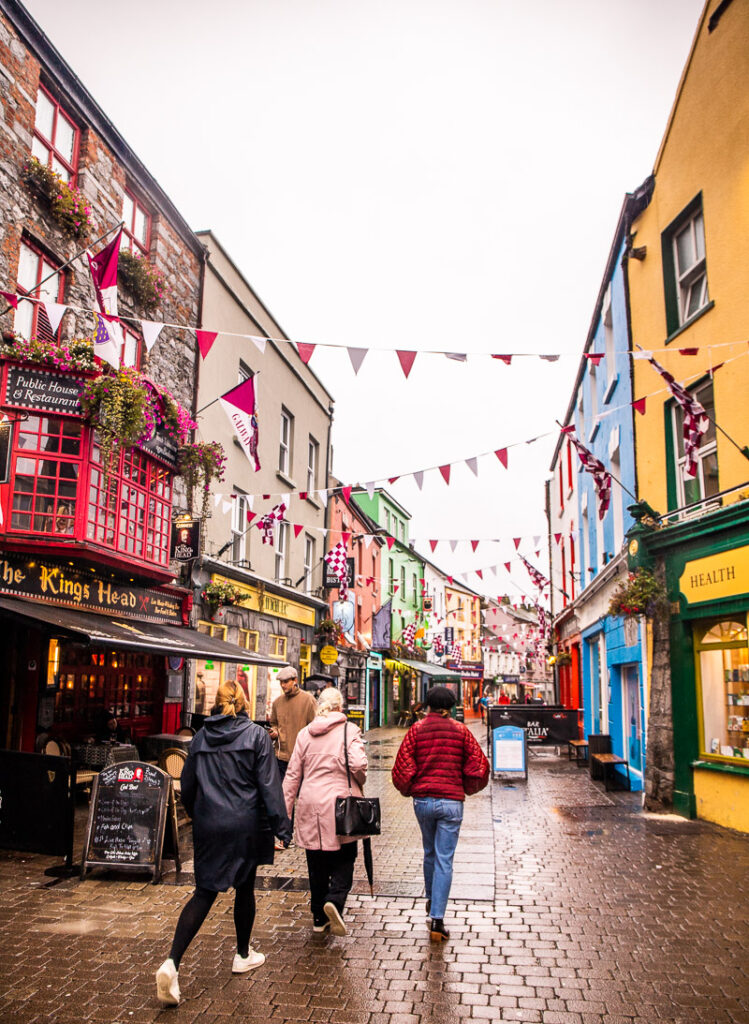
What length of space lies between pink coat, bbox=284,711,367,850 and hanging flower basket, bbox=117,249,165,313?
31.6ft

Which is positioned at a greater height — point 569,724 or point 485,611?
point 485,611

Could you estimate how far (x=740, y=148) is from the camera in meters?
10.5

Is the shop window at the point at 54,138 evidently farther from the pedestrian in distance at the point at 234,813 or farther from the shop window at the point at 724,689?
the shop window at the point at 724,689

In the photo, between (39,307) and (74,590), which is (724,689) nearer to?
(74,590)

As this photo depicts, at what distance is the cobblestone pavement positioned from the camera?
14.2ft

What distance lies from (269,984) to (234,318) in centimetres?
1561

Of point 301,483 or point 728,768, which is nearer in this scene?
point 728,768

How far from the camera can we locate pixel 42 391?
9602 millimetres

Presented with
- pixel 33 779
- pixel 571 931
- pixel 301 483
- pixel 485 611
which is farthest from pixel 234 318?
pixel 485 611

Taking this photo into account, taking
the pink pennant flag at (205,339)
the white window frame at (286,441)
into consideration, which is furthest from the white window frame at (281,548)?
the pink pennant flag at (205,339)

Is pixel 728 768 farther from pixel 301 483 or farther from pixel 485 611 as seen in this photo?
pixel 485 611

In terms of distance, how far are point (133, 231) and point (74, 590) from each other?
6810 mm

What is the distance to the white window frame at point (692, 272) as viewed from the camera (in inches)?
459

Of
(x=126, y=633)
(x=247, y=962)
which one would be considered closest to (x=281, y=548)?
(x=126, y=633)
